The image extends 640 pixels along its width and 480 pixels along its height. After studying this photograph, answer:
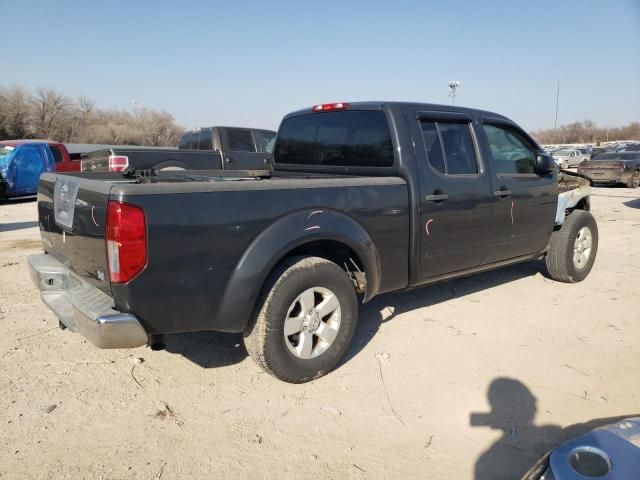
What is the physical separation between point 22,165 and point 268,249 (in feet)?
42.0

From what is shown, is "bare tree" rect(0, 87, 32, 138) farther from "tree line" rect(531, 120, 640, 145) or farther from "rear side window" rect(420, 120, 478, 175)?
"tree line" rect(531, 120, 640, 145)

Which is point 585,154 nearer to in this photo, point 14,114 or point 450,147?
point 450,147

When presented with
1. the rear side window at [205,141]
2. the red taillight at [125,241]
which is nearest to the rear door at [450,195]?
the red taillight at [125,241]

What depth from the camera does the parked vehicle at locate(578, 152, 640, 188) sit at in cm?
1873

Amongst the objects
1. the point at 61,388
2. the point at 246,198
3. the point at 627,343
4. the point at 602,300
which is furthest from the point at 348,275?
the point at 602,300

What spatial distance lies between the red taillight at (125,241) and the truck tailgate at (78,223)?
0.08 m

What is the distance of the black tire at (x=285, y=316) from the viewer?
3.00m

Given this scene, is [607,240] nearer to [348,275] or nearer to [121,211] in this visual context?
[348,275]

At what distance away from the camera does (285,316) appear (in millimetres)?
3070

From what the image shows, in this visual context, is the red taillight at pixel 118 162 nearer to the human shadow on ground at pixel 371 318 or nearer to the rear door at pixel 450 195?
the human shadow on ground at pixel 371 318

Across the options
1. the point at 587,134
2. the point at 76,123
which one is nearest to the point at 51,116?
the point at 76,123

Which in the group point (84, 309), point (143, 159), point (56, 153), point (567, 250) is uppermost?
point (56, 153)

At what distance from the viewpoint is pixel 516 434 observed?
2713 millimetres

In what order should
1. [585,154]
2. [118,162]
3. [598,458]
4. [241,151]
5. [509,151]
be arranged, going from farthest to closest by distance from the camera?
[585,154] < [241,151] < [118,162] < [509,151] < [598,458]
